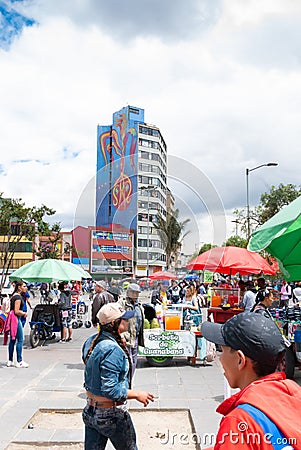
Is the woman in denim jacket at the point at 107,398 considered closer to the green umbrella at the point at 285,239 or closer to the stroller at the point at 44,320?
the green umbrella at the point at 285,239

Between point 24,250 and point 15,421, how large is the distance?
6928 centimetres

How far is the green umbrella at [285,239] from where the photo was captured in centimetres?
385

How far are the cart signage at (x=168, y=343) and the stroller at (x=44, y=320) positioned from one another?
406 cm

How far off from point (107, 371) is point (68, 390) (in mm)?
4492

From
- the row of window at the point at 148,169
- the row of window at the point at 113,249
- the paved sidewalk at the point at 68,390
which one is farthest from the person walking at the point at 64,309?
the row of window at the point at 148,169

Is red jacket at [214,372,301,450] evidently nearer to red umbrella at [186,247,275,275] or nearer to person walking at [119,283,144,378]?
person walking at [119,283,144,378]

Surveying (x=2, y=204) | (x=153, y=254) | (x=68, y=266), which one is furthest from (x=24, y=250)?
(x=68, y=266)

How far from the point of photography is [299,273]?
5.12 meters

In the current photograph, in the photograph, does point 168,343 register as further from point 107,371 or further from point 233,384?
point 233,384

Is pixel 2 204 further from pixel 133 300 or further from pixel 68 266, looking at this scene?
pixel 133 300

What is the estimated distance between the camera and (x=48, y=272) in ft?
41.8

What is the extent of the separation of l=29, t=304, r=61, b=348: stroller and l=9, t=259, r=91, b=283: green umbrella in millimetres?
788

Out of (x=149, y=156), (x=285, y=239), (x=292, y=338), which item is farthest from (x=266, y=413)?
(x=149, y=156)

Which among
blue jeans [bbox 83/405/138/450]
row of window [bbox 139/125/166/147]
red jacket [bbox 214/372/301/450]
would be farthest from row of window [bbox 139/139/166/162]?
red jacket [bbox 214/372/301/450]
